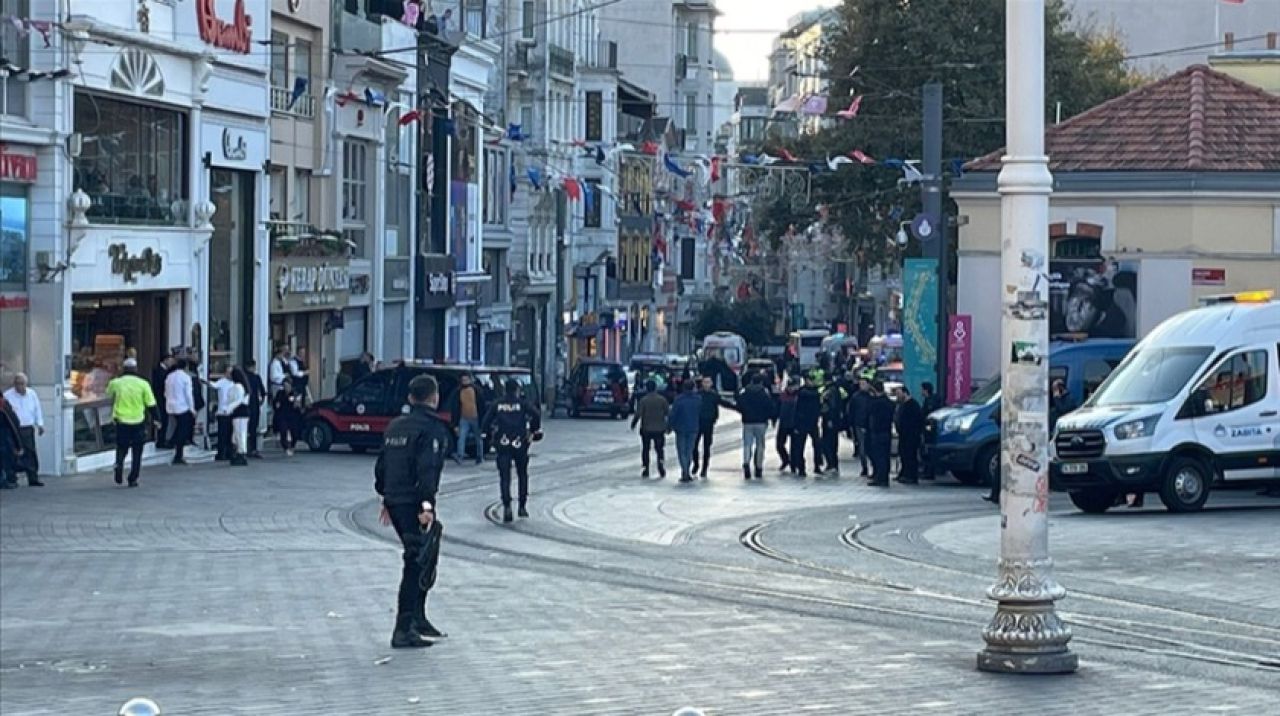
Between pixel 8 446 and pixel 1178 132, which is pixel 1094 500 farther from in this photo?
pixel 1178 132

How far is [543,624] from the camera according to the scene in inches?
642

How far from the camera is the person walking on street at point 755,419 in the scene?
36469 millimetres

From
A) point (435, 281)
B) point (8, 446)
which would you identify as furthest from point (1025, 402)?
point (435, 281)

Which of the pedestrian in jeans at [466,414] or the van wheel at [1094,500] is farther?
the pedestrian in jeans at [466,414]

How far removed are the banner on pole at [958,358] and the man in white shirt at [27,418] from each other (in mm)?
17102

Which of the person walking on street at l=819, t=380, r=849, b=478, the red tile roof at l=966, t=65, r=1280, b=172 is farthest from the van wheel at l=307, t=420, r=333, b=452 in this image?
the red tile roof at l=966, t=65, r=1280, b=172

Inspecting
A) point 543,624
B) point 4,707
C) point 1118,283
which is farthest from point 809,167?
point 4,707

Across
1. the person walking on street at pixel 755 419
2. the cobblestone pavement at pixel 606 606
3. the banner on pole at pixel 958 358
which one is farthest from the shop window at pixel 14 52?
the banner on pole at pixel 958 358

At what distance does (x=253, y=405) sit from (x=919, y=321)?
1209 cm

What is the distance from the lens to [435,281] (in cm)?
5725

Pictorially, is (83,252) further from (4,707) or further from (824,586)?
(4,707)

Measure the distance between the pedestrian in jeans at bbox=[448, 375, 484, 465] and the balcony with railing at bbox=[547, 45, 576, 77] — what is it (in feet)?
130

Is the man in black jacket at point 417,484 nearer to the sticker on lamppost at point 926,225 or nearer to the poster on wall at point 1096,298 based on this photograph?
the sticker on lamppost at point 926,225

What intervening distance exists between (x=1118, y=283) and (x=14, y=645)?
96.1ft
